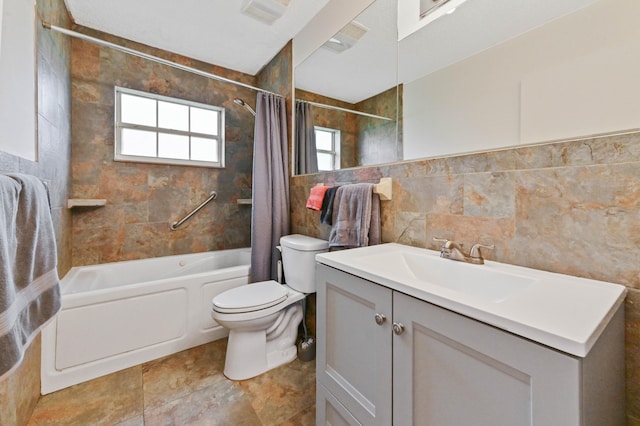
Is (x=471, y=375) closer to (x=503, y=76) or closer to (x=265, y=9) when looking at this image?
(x=503, y=76)

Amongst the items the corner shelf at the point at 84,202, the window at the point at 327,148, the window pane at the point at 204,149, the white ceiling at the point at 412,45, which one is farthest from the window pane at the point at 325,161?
the corner shelf at the point at 84,202

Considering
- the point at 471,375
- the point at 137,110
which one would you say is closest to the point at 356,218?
the point at 471,375

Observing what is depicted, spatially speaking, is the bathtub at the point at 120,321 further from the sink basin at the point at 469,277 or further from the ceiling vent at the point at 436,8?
the ceiling vent at the point at 436,8

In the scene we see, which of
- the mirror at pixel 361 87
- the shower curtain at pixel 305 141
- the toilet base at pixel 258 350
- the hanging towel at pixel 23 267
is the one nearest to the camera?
the hanging towel at pixel 23 267

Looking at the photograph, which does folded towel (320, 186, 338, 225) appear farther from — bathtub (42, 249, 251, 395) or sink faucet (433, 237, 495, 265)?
bathtub (42, 249, 251, 395)

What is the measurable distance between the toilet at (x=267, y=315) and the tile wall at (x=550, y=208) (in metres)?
0.83

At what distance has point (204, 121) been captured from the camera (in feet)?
8.83

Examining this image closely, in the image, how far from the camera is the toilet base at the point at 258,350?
62.4 inches

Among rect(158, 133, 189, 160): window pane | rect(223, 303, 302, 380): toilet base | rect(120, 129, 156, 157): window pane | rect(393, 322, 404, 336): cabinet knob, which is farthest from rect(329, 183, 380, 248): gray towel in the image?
rect(120, 129, 156, 157): window pane

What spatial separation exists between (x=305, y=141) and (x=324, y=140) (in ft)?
0.85

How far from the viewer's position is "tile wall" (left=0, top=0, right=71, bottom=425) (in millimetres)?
1113

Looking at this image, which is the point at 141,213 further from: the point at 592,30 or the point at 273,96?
the point at 592,30

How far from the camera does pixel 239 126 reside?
2814 millimetres

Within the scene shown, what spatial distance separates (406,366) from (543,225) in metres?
0.66
